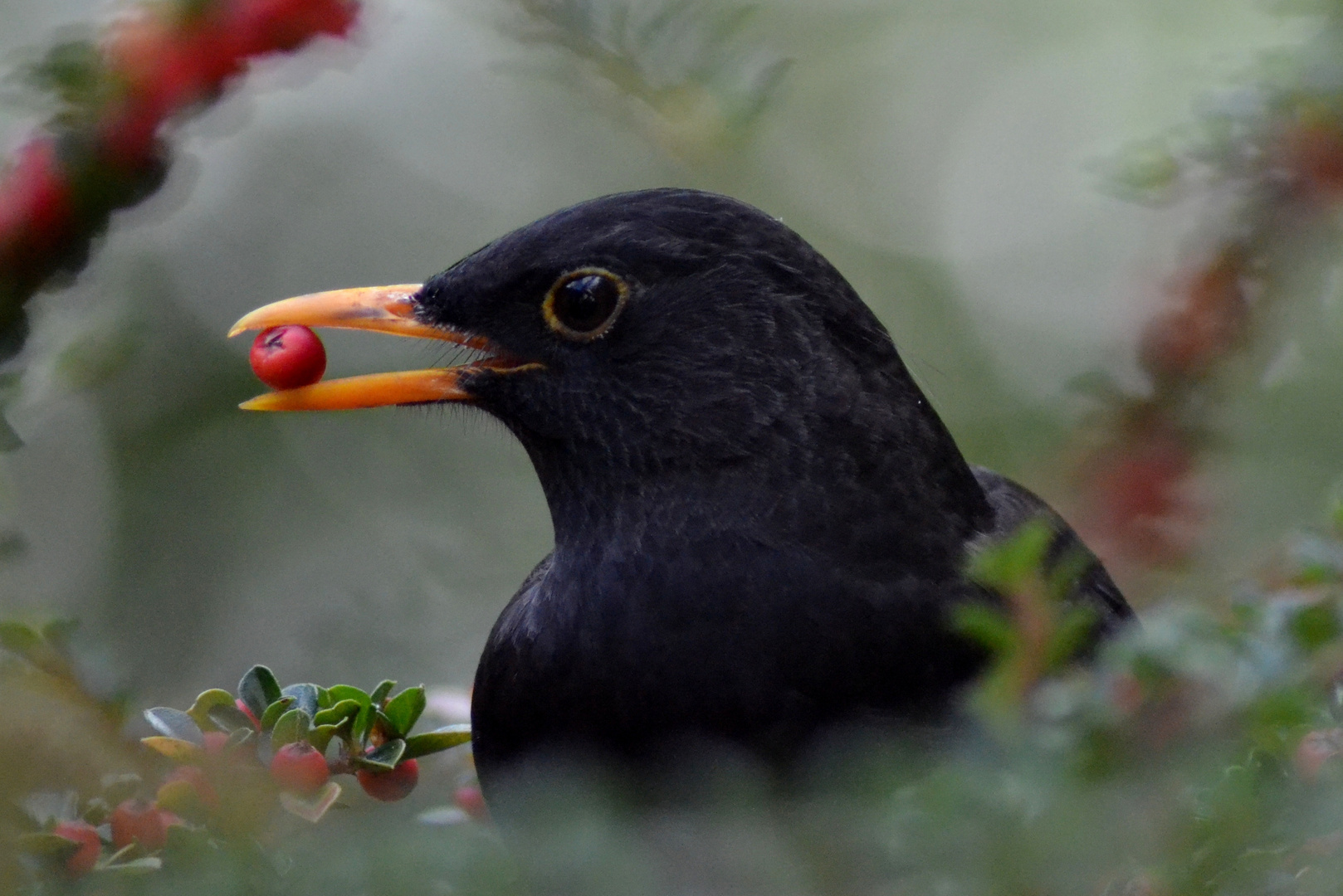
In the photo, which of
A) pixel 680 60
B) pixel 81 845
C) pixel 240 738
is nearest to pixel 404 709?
pixel 240 738

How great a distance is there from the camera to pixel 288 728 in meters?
1.42

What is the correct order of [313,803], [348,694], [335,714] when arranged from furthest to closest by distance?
[348,694] → [335,714] → [313,803]

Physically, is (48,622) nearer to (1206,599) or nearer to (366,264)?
(1206,599)

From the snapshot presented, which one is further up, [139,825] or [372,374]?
[372,374]

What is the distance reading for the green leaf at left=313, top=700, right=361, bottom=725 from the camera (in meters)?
1.58

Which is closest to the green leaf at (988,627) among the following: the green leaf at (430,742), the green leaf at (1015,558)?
the green leaf at (1015,558)

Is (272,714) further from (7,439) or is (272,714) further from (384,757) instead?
(7,439)

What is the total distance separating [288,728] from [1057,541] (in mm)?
1903

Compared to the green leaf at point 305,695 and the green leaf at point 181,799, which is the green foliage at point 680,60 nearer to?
the green leaf at point 305,695

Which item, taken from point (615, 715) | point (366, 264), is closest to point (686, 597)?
point (615, 715)

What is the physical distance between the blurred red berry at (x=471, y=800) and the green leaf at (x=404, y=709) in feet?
4.45

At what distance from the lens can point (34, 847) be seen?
97 cm

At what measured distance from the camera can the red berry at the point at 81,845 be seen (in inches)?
44.3

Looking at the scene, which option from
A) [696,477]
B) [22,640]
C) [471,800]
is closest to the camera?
[22,640]
